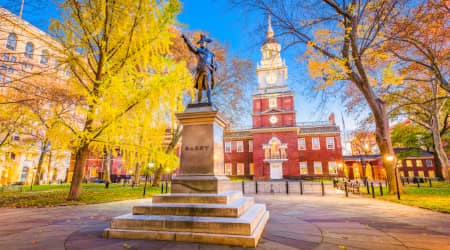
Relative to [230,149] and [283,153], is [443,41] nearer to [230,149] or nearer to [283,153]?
[283,153]

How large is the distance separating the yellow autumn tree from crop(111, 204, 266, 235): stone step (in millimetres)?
4735

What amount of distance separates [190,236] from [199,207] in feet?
1.99

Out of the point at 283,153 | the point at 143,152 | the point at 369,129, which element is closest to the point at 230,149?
the point at 283,153

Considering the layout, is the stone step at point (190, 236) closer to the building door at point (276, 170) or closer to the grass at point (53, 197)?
the grass at point (53, 197)

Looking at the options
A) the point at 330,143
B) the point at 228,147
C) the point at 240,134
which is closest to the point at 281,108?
the point at 240,134

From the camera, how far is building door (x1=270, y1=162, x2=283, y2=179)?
35.0m

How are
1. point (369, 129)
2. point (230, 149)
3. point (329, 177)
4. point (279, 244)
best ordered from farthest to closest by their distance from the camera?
point (230, 149), point (329, 177), point (369, 129), point (279, 244)

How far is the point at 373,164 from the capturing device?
44.2 m

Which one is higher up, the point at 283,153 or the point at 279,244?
the point at 283,153

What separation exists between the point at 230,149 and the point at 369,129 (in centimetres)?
2547

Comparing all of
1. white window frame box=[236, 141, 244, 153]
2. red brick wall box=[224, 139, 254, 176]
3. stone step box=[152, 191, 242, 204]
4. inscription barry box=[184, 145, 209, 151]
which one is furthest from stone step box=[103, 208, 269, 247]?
white window frame box=[236, 141, 244, 153]

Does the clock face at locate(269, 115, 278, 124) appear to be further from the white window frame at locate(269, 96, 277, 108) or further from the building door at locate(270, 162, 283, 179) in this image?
the building door at locate(270, 162, 283, 179)

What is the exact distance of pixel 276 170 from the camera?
116ft

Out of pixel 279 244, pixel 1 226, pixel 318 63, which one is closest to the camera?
pixel 279 244
